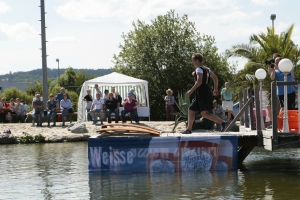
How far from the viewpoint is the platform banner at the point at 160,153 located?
42.7 feet

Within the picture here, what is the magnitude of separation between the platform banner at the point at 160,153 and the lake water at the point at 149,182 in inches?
7.4

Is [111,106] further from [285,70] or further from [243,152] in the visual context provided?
[285,70]

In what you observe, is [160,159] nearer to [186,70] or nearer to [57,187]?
[57,187]

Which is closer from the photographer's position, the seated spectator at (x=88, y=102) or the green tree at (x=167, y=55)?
the seated spectator at (x=88, y=102)

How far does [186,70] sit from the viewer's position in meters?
41.5

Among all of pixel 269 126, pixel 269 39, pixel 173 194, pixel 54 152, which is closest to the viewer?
pixel 173 194

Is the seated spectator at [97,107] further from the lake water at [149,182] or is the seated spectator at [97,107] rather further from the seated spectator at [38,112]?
the lake water at [149,182]

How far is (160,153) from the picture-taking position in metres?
13.0

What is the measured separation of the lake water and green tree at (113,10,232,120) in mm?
25101

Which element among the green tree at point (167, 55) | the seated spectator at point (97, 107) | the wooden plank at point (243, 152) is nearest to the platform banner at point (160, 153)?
the wooden plank at point (243, 152)

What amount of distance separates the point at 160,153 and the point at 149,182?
0.95 m

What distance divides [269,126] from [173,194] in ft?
17.1

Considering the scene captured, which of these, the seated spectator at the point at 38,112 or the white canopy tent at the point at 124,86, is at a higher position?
the white canopy tent at the point at 124,86

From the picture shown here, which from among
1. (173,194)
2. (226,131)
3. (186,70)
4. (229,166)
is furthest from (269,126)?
(186,70)
